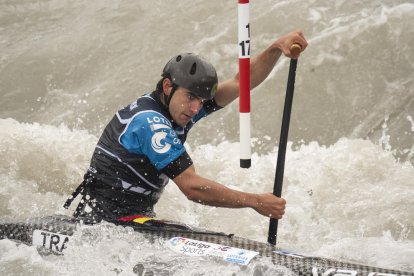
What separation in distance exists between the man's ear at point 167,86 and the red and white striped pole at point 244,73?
413 millimetres

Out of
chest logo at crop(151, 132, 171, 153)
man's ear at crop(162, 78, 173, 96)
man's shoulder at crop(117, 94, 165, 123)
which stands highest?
man's ear at crop(162, 78, 173, 96)

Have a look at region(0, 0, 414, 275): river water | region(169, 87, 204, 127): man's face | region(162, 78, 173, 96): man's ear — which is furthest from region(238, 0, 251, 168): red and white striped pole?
region(0, 0, 414, 275): river water

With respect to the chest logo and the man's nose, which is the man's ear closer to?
the man's nose

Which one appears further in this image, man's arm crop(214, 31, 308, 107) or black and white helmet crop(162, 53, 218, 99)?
man's arm crop(214, 31, 308, 107)

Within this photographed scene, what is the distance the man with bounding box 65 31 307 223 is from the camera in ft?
13.0

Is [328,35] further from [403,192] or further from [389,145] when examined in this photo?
[403,192]

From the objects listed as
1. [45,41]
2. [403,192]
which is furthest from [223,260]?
[45,41]

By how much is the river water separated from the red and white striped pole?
2.45 ft

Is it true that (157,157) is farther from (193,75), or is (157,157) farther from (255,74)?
(255,74)

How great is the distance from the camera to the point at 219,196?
157 inches

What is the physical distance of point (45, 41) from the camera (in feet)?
32.1

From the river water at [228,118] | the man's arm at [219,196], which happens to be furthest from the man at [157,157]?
the river water at [228,118]

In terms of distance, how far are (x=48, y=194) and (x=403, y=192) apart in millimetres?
2867

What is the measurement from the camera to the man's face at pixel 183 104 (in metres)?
4.10
